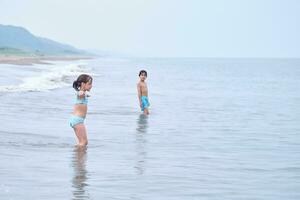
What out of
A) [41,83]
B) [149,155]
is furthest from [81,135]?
[41,83]

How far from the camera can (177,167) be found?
870 centimetres

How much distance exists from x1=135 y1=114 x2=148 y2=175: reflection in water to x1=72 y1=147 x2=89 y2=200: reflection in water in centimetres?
75

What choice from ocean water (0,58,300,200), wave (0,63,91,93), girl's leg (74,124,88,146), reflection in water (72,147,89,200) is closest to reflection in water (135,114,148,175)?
ocean water (0,58,300,200)

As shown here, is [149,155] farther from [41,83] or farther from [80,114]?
[41,83]

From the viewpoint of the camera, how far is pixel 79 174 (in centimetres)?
787

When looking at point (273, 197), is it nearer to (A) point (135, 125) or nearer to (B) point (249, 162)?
(B) point (249, 162)

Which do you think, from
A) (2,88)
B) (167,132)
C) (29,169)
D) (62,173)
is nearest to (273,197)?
(62,173)

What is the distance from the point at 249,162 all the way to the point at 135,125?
17.4 ft

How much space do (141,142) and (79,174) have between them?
3.57 m

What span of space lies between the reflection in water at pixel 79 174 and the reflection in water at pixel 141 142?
75 cm

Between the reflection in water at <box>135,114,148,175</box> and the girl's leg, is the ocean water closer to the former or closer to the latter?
the reflection in water at <box>135,114,148,175</box>

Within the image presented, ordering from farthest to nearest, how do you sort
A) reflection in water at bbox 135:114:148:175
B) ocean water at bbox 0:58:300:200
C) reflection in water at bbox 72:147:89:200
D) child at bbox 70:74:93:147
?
1. child at bbox 70:74:93:147
2. reflection in water at bbox 135:114:148:175
3. ocean water at bbox 0:58:300:200
4. reflection in water at bbox 72:147:89:200

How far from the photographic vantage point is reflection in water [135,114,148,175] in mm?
8664

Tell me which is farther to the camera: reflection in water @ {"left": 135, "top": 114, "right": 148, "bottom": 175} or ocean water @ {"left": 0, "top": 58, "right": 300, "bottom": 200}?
reflection in water @ {"left": 135, "top": 114, "right": 148, "bottom": 175}
